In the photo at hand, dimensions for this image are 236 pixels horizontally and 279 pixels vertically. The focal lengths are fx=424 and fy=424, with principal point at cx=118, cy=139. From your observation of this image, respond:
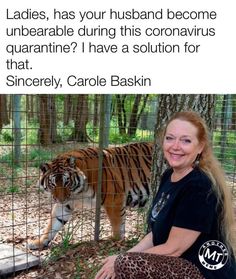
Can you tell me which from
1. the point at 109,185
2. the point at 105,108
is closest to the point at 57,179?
the point at 109,185

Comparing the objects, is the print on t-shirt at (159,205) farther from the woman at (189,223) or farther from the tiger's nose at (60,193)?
the tiger's nose at (60,193)

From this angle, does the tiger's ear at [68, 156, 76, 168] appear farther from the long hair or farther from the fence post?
the long hair

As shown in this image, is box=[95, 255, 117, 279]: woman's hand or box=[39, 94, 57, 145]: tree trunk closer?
box=[95, 255, 117, 279]: woman's hand

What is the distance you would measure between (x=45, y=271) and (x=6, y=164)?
16.9 feet

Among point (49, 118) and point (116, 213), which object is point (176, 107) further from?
point (49, 118)

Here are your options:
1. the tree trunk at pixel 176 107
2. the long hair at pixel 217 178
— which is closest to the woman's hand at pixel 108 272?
the long hair at pixel 217 178

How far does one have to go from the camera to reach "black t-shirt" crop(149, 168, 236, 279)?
2111 mm

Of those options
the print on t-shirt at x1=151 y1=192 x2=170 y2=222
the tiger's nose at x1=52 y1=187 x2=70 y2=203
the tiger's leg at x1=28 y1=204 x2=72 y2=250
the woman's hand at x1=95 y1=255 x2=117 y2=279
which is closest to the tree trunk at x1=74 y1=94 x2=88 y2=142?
the tiger's nose at x1=52 y1=187 x2=70 y2=203

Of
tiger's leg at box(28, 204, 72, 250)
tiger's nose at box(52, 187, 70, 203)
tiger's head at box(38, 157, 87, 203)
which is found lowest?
tiger's leg at box(28, 204, 72, 250)

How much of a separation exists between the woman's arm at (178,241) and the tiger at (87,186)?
254 centimetres

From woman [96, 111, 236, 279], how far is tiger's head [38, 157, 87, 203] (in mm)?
2399

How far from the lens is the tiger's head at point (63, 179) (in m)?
4.63

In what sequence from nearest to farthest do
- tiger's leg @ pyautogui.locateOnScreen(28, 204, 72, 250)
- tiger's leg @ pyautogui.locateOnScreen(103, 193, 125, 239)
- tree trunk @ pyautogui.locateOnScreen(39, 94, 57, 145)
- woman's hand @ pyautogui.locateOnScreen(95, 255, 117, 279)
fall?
1. woman's hand @ pyautogui.locateOnScreen(95, 255, 117, 279)
2. tiger's leg @ pyautogui.locateOnScreen(28, 204, 72, 250)
3. tiger's leg @ pyautogui.locateOnScreen(103, 193, 125, 239)
4. tree trunk @ pyautogui.locateOnScreen(39, 94, 57, 145)

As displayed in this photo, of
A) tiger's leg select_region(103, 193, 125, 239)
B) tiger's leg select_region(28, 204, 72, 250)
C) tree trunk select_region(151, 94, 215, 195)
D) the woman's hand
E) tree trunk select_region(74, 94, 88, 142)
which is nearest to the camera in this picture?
the woman's hand
